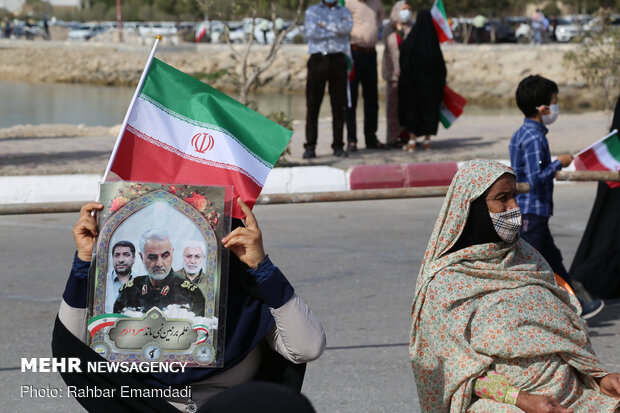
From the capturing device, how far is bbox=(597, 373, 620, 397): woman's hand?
3408 mm

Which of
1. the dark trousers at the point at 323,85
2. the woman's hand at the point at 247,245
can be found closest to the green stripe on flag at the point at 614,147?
the woman's hand at the point at 247,245

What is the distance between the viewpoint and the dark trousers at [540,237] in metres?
5.69

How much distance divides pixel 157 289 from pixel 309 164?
9117 millimetres

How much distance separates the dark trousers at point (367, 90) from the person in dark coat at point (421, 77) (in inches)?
16.1

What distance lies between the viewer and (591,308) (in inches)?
241

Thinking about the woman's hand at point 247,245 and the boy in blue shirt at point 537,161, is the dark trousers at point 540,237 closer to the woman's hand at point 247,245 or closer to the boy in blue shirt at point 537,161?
the boy in blue shirt at point 537,161

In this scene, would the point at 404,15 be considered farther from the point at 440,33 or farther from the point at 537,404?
the point at 537,404

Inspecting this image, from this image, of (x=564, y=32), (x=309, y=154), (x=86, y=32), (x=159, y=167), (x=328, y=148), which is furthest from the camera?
(x=86, y=32)

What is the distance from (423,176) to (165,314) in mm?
8628

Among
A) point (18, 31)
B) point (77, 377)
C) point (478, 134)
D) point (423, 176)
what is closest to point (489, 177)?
point (77, 377)

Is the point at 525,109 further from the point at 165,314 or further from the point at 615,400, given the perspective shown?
the point at 165,314

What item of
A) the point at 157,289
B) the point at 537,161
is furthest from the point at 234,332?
the point at 537,161

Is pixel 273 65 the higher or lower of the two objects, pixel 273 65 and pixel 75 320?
the lower

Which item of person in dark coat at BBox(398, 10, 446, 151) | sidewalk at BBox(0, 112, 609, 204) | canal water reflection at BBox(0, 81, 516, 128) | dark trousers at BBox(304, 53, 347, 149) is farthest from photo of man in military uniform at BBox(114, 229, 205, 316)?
canal water reflection at BBox(0, 81, 516, 128)
